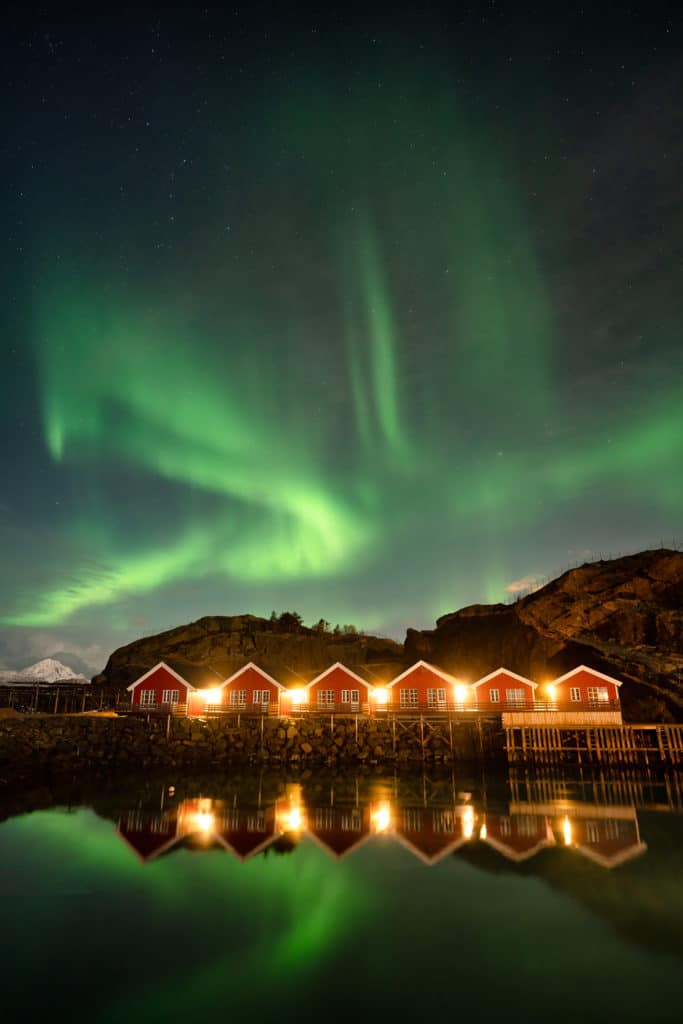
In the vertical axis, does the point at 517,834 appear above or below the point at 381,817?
below

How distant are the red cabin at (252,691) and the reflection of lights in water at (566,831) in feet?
110

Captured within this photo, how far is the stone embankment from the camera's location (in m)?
40.5

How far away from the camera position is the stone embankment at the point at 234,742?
4047 centimetres

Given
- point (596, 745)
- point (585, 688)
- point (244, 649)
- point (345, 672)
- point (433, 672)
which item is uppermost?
point (244, 649)

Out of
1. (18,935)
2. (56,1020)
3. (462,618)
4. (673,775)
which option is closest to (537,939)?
(56,1020)

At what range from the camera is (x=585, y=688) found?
165 ft

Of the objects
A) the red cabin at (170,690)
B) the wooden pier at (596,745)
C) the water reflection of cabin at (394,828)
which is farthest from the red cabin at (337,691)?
the water reflection of cabin at (394,828)

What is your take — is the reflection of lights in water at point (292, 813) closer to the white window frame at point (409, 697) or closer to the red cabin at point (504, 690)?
the white window frame at point (409, 697)

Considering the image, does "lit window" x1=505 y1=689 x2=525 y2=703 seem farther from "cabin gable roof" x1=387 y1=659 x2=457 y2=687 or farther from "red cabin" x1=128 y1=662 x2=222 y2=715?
"red cabin" x1=128 y1=662 x2=222 y2=715

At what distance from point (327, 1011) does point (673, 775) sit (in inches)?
1542

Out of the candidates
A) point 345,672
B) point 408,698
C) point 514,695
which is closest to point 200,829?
point 345,672

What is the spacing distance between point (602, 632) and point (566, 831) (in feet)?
154

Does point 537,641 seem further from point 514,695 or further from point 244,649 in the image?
point 244,649

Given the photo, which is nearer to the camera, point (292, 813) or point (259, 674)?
point (292, 813)
